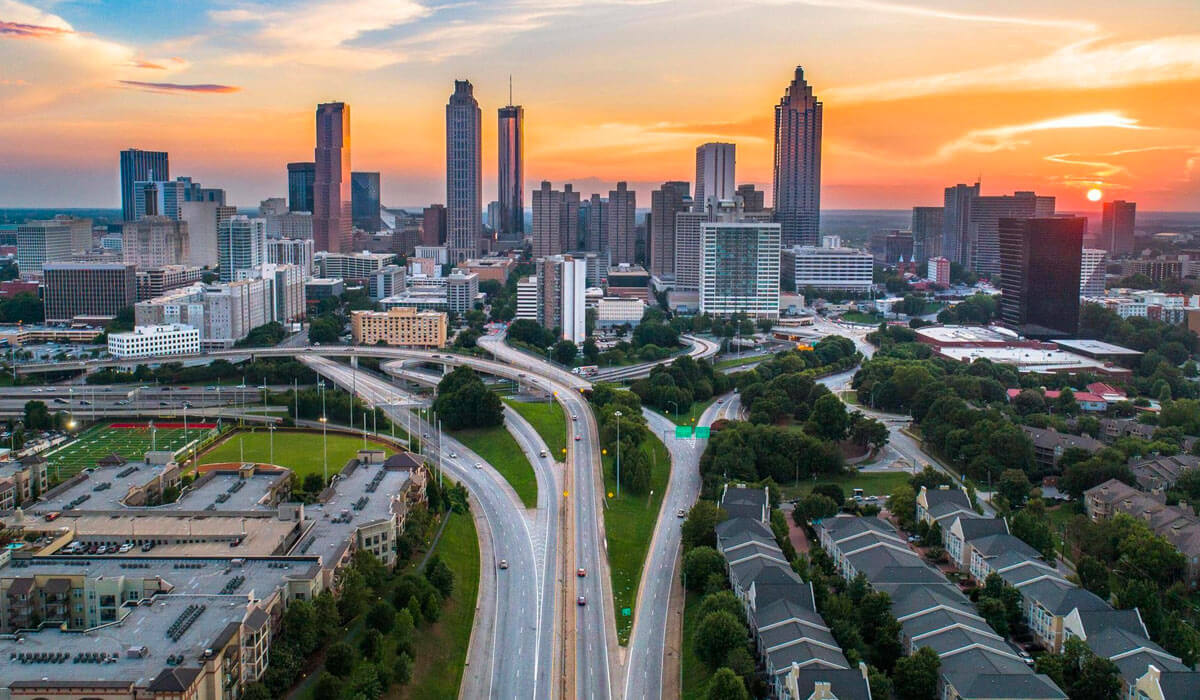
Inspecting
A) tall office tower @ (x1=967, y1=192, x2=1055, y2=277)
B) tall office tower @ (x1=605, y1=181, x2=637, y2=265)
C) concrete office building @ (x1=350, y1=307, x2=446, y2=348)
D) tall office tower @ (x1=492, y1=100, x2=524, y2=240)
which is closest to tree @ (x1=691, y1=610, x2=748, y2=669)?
concrete office building @ (x1=350, y1=307, x2=446, y2=348)

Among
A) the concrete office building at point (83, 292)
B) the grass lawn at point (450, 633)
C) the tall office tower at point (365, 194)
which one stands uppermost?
the tall office tower at point (365, 194)

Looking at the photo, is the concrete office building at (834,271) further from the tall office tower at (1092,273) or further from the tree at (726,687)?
the tree at (726,687)

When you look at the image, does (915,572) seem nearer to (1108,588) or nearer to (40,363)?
(1108,588)

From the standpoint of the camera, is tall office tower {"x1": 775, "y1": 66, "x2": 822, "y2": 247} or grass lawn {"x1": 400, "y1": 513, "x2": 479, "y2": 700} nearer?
grass lawn {"x1": 400, "y1": 513, "x2": 479, "y2": 700}

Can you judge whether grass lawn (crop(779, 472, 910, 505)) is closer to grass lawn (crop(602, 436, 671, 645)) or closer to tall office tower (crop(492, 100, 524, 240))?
grass lawn (crop(602, 436, 671, 645))

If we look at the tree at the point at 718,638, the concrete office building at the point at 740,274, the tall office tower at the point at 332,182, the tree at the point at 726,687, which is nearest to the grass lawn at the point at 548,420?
the tree at the point at 718,638

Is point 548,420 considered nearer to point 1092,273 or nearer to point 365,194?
point 1092,273
